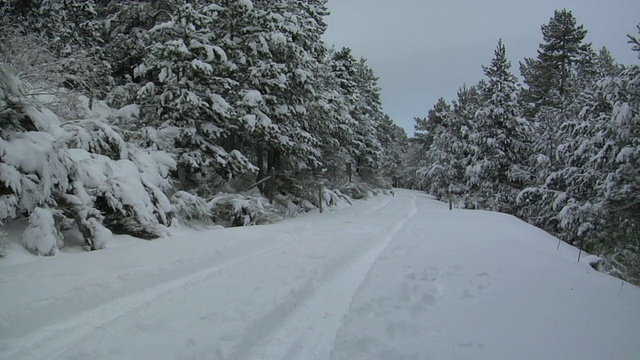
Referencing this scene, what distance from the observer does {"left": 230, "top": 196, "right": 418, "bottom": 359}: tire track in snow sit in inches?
129

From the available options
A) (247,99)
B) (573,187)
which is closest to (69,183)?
(247,99)

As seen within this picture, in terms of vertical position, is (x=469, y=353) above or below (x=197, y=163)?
below

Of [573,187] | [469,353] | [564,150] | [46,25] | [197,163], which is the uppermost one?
[46,25]

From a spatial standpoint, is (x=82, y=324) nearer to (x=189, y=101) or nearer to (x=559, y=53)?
(x=189, y=101)

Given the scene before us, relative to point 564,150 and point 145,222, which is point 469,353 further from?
point 564,150

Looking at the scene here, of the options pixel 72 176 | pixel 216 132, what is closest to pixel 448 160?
pixel 216 132

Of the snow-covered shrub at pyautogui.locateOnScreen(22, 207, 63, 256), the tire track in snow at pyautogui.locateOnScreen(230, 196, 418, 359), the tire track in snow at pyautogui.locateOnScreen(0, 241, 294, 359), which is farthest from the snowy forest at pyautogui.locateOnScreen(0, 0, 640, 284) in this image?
the tire track in snow at pyautogui.locateOnScreen(230, 196, 418, 359)

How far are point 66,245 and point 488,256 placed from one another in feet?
Result: 24.0

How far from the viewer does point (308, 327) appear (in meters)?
3.81

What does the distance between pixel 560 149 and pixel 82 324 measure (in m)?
18.1

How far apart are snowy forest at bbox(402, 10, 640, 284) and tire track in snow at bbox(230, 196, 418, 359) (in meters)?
8.50

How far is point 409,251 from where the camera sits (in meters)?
7.19

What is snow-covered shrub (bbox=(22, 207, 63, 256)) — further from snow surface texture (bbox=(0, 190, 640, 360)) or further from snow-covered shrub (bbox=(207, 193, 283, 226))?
snow-covered shrub (bbox=(207, 193, 283, 226))

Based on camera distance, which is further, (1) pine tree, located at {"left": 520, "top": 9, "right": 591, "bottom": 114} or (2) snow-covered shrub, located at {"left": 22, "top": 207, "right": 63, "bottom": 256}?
(1) pine tree, located at {"left": 520, "top": 9, "right": 591, "bottom": 114}
